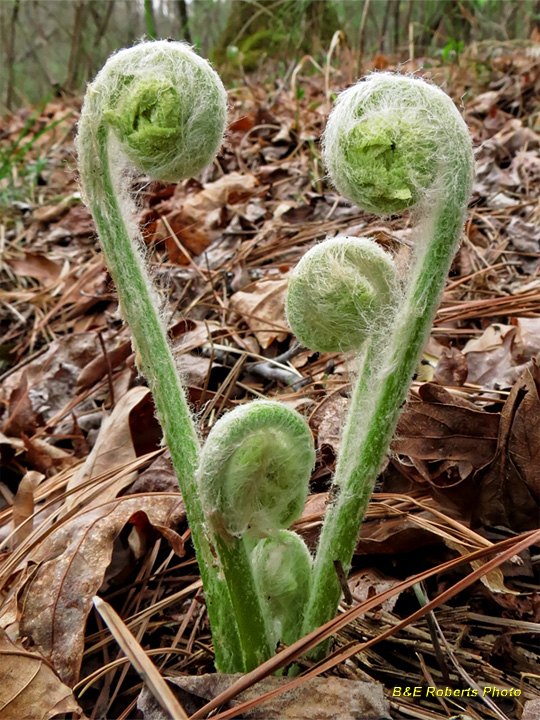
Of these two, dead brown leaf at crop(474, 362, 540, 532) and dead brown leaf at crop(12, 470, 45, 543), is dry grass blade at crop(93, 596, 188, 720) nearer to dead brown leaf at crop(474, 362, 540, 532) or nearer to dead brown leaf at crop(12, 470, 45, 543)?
dead brown leaf at crop(12, 470, 45, 543)

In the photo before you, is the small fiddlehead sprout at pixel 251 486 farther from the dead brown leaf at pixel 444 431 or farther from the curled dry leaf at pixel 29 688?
the dead brown leaf at pixel 444 431

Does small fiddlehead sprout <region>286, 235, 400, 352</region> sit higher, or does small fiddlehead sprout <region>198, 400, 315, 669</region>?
small fiddlehead sprout <region>286, 235, 400, 352</region>

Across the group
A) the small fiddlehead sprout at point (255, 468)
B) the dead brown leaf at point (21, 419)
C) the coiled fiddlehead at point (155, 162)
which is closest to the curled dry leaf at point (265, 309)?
the dead brown leaf at point (21, 419)

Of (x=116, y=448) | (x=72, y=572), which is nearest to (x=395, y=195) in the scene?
(x=72, y=572)

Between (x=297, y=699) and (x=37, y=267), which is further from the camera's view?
(x=37, y=267)

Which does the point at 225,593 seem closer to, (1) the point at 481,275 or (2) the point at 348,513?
(2) the point at 348,513

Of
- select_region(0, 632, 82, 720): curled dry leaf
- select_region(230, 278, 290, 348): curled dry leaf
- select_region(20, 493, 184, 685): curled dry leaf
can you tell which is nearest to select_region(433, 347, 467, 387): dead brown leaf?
select_region(230, 278, 290, 348): curled dry leaf

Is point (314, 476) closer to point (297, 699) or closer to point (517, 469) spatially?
point (517, 469)
